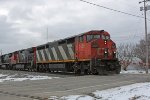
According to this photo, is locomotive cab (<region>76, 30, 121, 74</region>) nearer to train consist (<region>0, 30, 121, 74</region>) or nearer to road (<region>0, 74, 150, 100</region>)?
Result: train consist (<region>0, 30, 121, 74</region>)

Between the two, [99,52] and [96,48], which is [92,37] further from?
[99,52]

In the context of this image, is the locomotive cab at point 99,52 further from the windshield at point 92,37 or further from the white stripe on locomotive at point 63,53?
the white stripe on locomotive at point 63,53

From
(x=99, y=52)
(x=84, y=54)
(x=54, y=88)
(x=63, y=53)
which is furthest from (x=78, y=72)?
(x=54, y=88)

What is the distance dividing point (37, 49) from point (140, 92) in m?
36.7

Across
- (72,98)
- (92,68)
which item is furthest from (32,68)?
(72,98)

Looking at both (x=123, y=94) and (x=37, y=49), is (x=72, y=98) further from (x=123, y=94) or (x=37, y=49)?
(x=37, y=49)

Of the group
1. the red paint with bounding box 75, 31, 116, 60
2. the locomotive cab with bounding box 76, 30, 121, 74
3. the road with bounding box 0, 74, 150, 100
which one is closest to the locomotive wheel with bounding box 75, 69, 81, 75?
the locomotive cab with bounding box 76, 30, 121, 74

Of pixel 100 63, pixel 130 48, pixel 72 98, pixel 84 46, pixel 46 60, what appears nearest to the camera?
pixel 72 98

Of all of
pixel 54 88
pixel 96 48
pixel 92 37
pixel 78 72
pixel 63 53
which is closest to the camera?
pixel 54 88

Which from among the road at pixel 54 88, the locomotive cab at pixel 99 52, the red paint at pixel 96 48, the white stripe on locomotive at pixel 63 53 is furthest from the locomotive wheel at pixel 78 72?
the road at pixel 54 88

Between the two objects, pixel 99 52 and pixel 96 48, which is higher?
pixel 96 48

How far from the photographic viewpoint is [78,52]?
107 feet

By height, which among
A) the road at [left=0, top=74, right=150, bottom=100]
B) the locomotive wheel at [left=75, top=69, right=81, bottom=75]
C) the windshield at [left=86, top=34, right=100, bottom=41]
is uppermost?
the windshield at [left=86, top=34, right=100, bottom=41]

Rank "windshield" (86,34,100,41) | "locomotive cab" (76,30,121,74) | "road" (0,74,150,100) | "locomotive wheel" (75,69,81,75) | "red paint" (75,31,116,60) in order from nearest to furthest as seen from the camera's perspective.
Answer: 1. "road" (0,74,150,100)
2. "locomotive cab" (76,30,121,74)
3. "red paint" (75,31,116,60)
4. "windshield" (86,34,100,41)
5. "locomotive wheel" (75,69,81,75)
